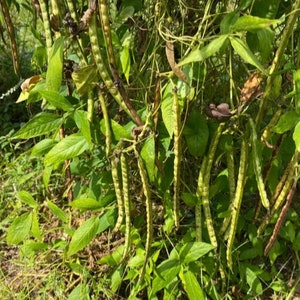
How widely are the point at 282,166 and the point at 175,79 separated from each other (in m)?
0.51

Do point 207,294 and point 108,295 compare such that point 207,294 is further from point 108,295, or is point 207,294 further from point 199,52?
point 199,52

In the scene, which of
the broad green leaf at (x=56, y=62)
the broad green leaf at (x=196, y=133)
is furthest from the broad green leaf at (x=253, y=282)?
the broad green leaf at (x=56, y=62)

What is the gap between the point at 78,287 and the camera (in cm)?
170

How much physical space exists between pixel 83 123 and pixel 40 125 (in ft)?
0.38

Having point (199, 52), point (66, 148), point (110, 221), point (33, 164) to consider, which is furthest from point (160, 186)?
point (33, 164)

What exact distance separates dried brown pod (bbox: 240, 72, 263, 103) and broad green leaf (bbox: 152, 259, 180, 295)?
1.65 feet

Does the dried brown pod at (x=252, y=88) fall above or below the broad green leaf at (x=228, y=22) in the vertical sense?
below

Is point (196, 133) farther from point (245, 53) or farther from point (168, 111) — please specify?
point (245, 53)

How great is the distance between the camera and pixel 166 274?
4.85 feet

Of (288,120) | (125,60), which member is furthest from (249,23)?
(125,60)

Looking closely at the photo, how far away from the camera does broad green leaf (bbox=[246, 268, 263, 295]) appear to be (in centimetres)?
162

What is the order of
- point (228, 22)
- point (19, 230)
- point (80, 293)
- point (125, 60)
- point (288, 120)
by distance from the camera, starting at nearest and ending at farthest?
point (228, 22)
point (288, 120)
point (125, 60)
point (19, 230)
point (80, 293)

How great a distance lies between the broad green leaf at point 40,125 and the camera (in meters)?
1.32

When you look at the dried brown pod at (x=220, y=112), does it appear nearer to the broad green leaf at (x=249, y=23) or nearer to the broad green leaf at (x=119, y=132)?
the broad green leaf at (x=119, y=132)
